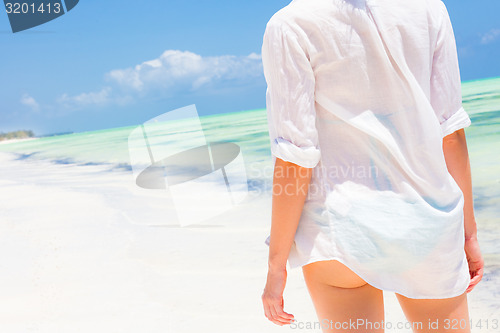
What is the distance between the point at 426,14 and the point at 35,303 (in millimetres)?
2299

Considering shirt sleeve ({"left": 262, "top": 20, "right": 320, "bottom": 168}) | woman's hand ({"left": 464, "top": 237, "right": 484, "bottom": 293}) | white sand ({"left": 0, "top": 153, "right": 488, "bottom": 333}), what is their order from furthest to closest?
white sand ({"left": 0, "top": 153, "right": 488, "bottom": 333}) → woman's hand ({"left": 464, "top": 237, "right": 484, "bottom": 293}) → shirt sleeve ({"left": 262, "top": 20, "right": 320, "bottom": 168})

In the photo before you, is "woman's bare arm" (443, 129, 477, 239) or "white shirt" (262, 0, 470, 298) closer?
"white shirt" (262, 0, 470, 298)

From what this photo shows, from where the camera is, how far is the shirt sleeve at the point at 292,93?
80 cm

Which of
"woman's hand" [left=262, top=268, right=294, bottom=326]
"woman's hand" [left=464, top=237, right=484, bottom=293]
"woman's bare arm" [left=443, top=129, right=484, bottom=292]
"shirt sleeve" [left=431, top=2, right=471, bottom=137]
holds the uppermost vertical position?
"shirt sleeve" [left=431, top=2, right=471, bottom=137]

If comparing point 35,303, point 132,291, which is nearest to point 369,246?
point 132,291

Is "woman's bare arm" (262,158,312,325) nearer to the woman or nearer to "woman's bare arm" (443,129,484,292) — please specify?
the woman

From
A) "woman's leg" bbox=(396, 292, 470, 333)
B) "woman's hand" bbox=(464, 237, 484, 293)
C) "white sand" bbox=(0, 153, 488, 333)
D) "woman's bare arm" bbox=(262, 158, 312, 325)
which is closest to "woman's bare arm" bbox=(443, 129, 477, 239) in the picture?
"woman's hand" bbox=(464, 237, 484, 293)

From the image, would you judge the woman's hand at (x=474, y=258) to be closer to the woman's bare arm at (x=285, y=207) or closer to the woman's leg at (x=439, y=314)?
the woman's leg at (x=439, y=314)

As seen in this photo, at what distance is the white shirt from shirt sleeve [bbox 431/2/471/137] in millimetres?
12

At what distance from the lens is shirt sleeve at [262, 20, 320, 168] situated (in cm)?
80

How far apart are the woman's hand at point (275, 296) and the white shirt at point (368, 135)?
0.21 ft

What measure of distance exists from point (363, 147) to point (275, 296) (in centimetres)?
31

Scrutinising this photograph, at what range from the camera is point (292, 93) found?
813 mm

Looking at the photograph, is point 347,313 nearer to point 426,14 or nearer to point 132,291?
point 426,14
